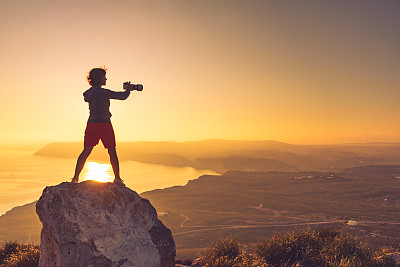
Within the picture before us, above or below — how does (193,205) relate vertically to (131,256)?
below

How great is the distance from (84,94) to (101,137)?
1.02 meters

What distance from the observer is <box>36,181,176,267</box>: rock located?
4.87m

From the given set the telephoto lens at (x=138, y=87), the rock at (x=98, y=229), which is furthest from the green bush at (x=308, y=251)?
the telephoto lens at (x=138, y=87)

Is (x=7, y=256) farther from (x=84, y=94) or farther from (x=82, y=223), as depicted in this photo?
(x=84, y=94)

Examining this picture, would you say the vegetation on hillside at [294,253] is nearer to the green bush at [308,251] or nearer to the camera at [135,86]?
the green bush at [308,251]

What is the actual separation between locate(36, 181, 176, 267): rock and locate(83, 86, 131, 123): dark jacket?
1306mm

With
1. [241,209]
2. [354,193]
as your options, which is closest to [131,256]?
[241,209]

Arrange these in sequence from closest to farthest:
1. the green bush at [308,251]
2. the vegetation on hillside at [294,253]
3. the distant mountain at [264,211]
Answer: the vegetation on hillside at [294,253] < the green bush at [308,251] < the distant mountain at [264,211]

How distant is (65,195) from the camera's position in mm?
5117

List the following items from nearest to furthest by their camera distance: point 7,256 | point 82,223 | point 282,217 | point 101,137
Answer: point 82,223 → point 101,137 → point 7,256 → point 282,217

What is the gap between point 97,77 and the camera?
5.96 meters

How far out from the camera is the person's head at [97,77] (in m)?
5.96

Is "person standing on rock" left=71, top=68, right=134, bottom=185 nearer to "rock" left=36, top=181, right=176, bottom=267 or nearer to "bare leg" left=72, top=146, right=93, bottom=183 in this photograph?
"bare leg" left=72, top=146, right=93, bottom=183

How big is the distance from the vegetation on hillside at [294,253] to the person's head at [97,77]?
15.7 ft
